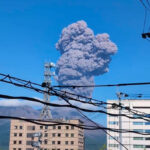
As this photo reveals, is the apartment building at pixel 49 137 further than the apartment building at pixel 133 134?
Yes

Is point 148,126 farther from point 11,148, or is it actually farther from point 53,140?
point 11,148

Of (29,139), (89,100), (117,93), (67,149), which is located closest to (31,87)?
(89,100)

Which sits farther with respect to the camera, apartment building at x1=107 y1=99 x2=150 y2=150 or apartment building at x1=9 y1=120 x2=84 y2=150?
apartment building at x1=9 y1=120 x2=84 y2=150

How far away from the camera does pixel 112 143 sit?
10544 cm

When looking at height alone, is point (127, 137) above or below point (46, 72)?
below

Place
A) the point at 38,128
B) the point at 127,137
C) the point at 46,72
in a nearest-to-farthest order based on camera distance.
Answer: the point at 127,137
the point at 38,128
the point at 46,72

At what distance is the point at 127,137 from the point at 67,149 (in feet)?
101

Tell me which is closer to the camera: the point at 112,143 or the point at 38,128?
the point at 112,143

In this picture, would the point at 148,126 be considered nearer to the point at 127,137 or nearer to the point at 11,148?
the point at 127,137

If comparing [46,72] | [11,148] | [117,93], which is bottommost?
[11,148]

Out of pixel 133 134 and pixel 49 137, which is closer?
pixel 133 134

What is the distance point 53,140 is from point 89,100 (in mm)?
117172

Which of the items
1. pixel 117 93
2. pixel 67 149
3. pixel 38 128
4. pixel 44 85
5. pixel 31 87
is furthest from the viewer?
pixel 38 128

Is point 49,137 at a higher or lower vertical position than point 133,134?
lower
